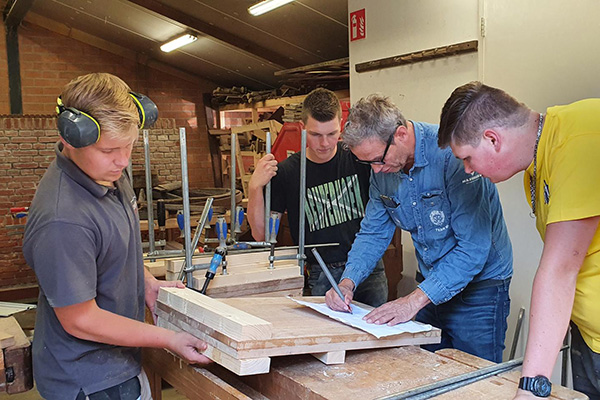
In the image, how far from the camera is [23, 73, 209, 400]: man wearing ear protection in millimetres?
1332

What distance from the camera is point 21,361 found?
1.61 metres

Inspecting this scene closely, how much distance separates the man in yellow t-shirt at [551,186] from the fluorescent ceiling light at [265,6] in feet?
14.0

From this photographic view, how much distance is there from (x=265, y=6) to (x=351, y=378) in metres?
4.75

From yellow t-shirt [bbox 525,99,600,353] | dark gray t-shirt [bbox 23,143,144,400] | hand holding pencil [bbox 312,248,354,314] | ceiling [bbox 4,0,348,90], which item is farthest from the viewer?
ceiling [bbox 4,0,348,90]

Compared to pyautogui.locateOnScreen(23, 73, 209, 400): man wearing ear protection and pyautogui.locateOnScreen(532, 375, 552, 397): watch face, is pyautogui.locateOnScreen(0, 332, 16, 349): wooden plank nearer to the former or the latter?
pyautogui.locateOnScreen(23, 73, 209, 400): man wearing ear protection

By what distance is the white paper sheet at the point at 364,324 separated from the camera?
1.61m

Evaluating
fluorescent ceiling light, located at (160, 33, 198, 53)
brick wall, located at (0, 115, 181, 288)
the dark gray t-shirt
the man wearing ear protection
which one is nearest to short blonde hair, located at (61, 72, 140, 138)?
the man wearing ear protection

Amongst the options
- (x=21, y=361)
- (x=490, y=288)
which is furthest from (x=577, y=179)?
(x=21, y=361)

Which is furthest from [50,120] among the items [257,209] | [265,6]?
[257,209]

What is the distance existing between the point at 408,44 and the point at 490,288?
2520mm

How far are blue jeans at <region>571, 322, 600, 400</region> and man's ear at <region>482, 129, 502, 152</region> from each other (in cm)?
58

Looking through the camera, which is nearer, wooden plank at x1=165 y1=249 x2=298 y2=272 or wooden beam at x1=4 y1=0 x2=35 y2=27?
wooden plank at x1=165 y1=249 x2=298 y2=272

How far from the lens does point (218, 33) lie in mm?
7219

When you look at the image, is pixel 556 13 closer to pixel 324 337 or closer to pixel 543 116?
pixel 543 116
